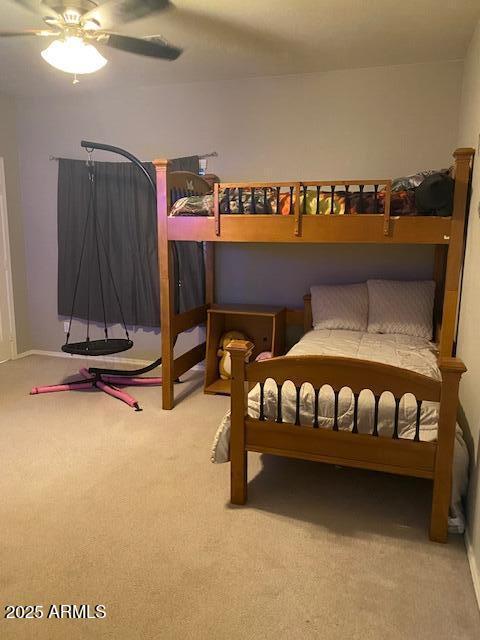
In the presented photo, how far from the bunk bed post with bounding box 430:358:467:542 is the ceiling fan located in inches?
85.0

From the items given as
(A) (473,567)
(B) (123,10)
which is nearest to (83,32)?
(B) (123,10)

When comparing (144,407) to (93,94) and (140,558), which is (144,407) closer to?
(140,558)

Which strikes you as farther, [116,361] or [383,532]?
[116,361]

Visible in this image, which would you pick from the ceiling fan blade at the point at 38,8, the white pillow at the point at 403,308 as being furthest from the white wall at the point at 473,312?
the ceiling fan blade at the point at 38,8

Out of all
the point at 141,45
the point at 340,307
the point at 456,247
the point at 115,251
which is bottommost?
the point at 340,307

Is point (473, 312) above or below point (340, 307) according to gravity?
above

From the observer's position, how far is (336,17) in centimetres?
278

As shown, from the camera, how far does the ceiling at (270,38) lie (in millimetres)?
2676

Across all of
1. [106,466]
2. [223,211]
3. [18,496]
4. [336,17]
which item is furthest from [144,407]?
[336,17]

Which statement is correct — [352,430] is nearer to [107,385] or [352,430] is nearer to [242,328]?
[242,328]

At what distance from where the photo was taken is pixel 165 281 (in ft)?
11.0

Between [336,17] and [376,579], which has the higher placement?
[336,17]

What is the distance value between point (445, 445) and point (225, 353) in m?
2.24

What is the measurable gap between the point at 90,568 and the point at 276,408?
100cm
